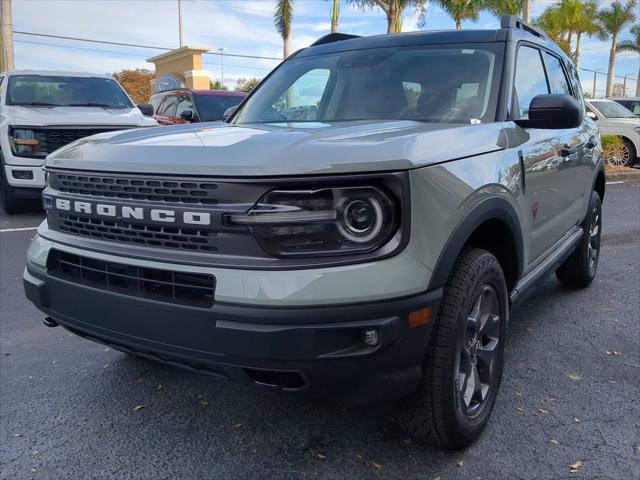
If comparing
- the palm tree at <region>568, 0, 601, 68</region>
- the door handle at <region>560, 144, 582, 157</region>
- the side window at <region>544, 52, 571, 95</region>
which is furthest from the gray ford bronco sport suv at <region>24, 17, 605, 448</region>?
the palm tree at <region>568, 0, 601, 68</region>

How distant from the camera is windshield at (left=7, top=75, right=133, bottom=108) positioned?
8.89 metres

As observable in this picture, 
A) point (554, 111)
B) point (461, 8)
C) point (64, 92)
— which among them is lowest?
point (554, 111)

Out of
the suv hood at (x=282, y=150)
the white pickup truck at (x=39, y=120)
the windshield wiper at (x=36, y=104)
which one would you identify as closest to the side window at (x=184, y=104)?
the white pickup truck at (x=39, y=120)

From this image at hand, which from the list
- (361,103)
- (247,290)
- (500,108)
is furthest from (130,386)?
(500,108)

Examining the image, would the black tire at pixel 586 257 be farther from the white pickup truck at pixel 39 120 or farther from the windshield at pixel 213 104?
the windshield at pixel 213 104

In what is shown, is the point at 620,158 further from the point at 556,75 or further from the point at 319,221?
the point at 319,221

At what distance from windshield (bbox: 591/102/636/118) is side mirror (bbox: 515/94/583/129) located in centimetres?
1375

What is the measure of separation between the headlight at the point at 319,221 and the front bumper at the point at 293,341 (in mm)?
213

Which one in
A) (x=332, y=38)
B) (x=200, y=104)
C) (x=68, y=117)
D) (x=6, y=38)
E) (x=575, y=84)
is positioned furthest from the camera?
(x=6, y=38)

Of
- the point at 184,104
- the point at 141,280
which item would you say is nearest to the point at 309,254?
the point at 141,280

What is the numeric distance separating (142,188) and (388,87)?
5.66ft

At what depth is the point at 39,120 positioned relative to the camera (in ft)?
26.3

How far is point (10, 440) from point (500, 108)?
287cm

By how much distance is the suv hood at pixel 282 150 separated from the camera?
2035 millimetres
